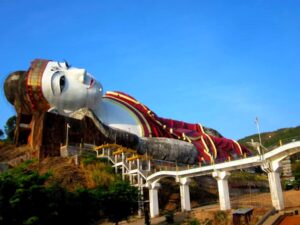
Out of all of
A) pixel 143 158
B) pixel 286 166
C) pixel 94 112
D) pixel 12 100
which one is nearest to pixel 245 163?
pixel 143 158

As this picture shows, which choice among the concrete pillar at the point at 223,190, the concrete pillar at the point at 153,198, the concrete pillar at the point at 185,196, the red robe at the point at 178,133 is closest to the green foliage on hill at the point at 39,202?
the concrete pillar at the point at 223,190

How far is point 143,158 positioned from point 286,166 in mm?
27505

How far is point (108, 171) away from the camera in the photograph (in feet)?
91.0

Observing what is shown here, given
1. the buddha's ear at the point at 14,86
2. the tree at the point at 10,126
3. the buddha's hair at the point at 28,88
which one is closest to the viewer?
the buddha's hair at the point at 28,88

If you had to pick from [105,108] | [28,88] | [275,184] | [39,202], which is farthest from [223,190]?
[105,108]

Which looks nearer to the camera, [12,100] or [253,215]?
[253,215]

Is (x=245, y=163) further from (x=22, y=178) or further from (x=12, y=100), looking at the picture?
(x=12, y=100)

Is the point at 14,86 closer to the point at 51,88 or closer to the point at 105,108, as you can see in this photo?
the point at 51,88

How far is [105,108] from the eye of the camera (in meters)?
39.7

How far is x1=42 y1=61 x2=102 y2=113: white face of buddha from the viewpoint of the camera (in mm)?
33812

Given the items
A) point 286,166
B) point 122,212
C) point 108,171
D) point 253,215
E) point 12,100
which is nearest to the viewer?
point 253,215

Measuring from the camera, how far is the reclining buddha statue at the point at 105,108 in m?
34.0

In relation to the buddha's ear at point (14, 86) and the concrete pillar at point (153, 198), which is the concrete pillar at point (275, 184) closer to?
the concrete pillar at point (153, 198)

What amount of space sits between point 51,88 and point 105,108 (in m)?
7.34
